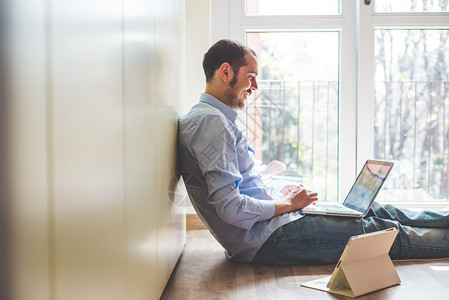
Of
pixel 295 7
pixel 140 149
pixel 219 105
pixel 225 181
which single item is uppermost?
pixel 295 7

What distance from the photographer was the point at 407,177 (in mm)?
2934

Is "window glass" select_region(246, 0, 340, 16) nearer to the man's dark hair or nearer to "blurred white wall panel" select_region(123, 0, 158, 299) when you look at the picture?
the man's dark hair

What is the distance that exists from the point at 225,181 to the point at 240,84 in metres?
0.48

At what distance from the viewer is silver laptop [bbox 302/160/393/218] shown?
1955mm

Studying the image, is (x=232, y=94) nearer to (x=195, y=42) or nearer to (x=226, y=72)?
(x=226, y=72)

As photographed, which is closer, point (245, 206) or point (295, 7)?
point (245, 206)

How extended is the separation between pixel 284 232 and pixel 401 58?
154 centimetres

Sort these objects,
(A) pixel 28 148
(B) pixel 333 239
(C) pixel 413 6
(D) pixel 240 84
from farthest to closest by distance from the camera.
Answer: (C) pixel 413 6
(D) pixel 240 84
(B) pixel 333 239
(A) pixel 28 148

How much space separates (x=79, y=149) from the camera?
719 mm

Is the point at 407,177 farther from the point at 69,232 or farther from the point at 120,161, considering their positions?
the point at 69,232

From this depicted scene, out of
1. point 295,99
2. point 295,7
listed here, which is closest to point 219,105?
point 295,99

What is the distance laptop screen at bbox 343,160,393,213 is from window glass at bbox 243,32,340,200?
2.50 ft

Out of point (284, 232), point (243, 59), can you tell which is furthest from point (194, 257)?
point (243, 59)

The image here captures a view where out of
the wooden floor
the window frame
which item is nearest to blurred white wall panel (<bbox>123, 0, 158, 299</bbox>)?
the wooden floor
